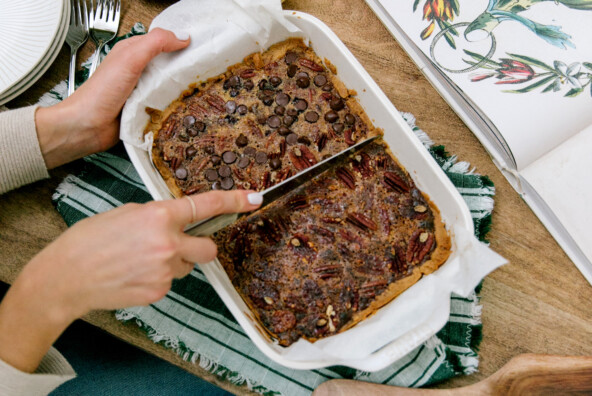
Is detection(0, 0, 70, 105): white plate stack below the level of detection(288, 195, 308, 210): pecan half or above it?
above

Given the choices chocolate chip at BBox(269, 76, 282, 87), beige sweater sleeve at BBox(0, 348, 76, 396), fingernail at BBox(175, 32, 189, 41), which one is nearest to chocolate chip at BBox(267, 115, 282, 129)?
chocolate chip at BBox(269, 76, 282, 87)

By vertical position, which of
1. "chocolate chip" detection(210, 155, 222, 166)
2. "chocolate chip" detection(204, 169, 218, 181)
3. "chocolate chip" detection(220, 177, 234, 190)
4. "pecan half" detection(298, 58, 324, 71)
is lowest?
"chocolate chip" detection(220, 177, 234, 190)

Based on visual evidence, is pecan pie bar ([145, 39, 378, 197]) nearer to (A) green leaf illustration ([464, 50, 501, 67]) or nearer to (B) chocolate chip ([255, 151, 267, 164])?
(B) chocolate chip ([255, 151, 267, 164])

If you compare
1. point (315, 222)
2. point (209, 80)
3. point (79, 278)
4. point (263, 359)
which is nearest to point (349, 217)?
point (315, 222)

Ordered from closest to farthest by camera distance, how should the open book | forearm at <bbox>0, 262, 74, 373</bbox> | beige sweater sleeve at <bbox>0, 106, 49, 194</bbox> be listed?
forearm at <bbox>0, 262, 74, 373</bbox> → beige sweater sleeve at <bbox>0, 106, 49, 194</bbox> → the open book

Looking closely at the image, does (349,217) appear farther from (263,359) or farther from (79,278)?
(79,278)

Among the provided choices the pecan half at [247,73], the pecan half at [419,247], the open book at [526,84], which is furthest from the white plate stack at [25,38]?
the pecan half at [419,247]

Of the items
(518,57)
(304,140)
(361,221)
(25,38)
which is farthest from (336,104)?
(25,38)

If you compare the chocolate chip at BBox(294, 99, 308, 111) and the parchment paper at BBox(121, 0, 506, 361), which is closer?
the parchment paper at BBox(121, 0, 506, 361)

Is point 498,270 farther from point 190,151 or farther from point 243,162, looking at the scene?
point 190,151
